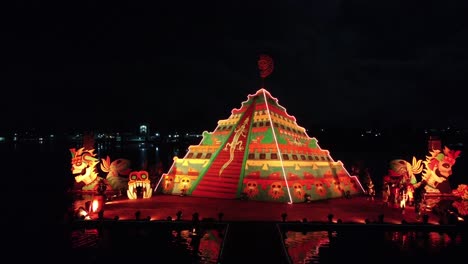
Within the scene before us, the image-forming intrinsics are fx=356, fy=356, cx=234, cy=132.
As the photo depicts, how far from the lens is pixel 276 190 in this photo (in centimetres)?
2144

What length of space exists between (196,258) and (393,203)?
13.6 metres

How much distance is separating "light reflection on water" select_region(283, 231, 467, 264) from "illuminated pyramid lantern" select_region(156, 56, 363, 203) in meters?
6.10

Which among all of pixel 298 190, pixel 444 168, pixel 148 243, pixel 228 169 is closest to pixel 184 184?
pixel 228 169

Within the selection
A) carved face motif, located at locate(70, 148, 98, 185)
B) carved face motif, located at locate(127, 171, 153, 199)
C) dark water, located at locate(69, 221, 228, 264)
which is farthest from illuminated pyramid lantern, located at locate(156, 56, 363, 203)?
dark water, located at locate(69, 221, 228, 264)

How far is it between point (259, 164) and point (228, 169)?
2387 millimetres

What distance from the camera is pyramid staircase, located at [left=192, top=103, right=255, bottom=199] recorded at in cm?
2317

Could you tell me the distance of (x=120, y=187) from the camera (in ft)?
81.5

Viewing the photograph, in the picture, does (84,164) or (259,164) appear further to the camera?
(84,164)

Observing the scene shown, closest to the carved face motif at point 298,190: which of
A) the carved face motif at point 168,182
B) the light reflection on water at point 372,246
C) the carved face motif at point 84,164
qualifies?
the light reflection on water at point 372,246

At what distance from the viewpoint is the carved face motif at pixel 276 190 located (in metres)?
21.3

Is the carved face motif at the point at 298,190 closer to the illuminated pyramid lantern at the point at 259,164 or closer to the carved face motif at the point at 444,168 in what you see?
the illuminated pyramid lantern at the point at 259,164

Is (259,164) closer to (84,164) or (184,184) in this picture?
(184,184)

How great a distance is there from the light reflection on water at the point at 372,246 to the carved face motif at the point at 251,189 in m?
6.61

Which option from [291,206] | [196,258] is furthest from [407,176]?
[196,258]
